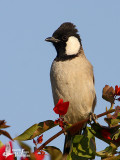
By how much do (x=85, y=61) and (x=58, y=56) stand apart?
0.53 meters

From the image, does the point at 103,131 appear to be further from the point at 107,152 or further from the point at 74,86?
the point at 74,86

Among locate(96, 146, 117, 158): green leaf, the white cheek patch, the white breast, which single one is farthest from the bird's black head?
locate(96, 146, 117, 158): green leaf

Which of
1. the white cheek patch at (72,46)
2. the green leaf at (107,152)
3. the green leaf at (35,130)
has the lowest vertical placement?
Result: the green leaf at (107,152)

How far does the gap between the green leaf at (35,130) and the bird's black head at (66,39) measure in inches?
105

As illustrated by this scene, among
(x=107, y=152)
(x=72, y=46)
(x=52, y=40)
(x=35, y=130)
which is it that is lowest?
(x=107, y=152)

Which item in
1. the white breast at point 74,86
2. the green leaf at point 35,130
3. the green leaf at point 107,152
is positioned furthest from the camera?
the white breast at point 74,86

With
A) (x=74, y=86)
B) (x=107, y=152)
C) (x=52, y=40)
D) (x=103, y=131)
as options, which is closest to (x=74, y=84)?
(x=74, y=86)

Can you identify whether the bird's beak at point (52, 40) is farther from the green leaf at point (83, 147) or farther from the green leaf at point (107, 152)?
the green leaf at point (107, 152)

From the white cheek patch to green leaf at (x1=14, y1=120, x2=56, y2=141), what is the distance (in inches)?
104

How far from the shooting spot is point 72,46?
564 centimetres

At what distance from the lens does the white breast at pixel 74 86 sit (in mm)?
4883

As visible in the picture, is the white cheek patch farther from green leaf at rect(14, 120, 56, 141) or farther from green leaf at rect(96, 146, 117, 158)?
green leaf at rect(96, 146, 117, 158)

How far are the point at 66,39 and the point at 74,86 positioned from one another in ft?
4.02

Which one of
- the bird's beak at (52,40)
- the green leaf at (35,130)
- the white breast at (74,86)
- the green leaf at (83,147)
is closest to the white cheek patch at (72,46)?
the bird's beak at (52,40)
